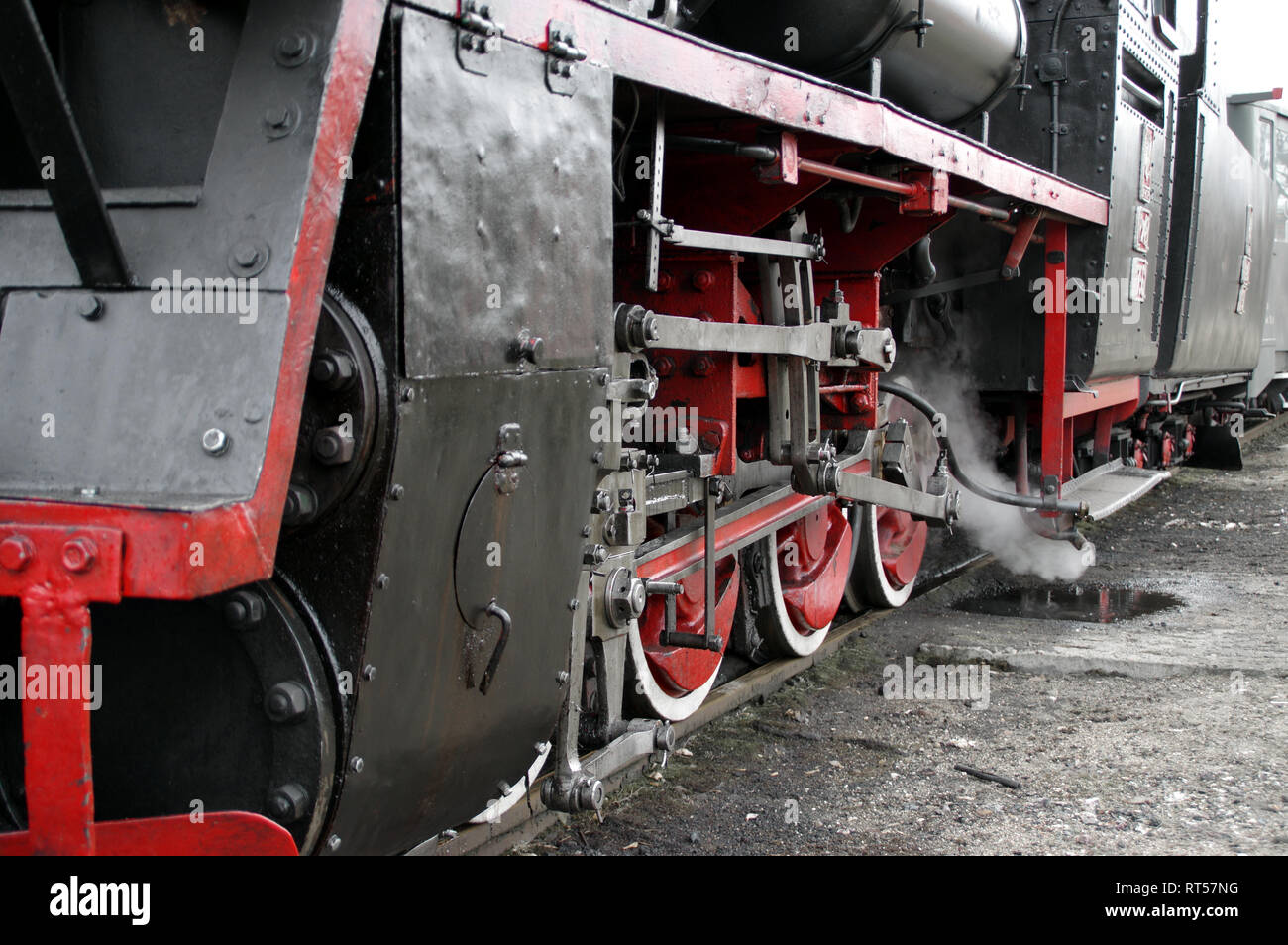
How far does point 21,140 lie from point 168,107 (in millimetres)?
275

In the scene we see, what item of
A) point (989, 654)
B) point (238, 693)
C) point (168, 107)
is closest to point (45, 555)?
point (238, 693)

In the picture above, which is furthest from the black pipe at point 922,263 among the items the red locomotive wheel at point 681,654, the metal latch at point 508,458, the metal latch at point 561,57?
the metal latch at point 508,458

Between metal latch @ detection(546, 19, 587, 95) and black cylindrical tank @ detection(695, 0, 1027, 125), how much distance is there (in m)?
1.63

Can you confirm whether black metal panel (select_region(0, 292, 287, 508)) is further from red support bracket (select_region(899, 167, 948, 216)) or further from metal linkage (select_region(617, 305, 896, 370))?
red support bracket (select_region(899, 167, 948, 216))

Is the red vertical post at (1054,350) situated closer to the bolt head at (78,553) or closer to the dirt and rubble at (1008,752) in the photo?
the dirt and rubble at (1008,752)

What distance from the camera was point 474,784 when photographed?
2287mm

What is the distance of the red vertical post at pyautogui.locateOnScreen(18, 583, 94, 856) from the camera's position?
1.49 m

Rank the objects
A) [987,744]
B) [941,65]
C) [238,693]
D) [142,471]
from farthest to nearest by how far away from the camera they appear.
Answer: [941,65]
[987,744]
[238,693]
[142,471]

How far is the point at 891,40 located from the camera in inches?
150

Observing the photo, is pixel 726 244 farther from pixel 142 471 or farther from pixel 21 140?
pixel 142 471

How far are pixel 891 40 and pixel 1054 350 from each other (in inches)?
98.3

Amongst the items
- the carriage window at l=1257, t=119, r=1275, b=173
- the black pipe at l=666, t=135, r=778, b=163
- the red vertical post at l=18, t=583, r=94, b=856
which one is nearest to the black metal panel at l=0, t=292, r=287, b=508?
the red vertical post at l=18, t=583, r=94, b=856

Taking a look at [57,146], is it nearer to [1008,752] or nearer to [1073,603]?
[1008,752]

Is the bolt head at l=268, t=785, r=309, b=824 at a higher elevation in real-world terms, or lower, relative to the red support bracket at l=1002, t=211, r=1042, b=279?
Result: lower
